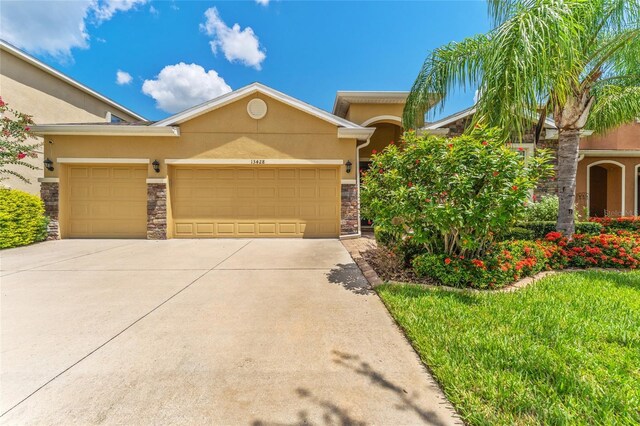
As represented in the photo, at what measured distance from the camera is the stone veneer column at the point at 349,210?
9062mm

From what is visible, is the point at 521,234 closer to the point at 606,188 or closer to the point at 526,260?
the point at 526,260

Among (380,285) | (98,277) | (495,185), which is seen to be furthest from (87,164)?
(495,185)

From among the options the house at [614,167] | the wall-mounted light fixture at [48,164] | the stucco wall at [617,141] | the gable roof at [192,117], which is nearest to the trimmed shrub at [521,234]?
the gable roof at [192,117]

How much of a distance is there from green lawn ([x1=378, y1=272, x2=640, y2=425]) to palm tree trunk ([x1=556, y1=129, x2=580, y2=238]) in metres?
2.22

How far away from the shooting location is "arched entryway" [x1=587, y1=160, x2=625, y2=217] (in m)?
12.2

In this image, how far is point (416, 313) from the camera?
10.8 ft

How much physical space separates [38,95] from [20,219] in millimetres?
6899

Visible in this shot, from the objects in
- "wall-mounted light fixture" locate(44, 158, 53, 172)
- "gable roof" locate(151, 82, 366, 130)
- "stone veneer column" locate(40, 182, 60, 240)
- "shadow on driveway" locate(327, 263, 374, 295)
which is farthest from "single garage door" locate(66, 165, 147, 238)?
"shadow on driveway" locate(327, 263, 374, 295)

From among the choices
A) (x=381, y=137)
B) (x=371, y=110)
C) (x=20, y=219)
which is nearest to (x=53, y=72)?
(x=20, y=219)

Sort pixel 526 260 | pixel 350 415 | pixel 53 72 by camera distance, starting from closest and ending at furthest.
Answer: pixel 350 415, pixel 526 260, pixel 53 72

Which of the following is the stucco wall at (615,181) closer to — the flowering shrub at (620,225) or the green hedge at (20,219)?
the flowering shrub at (620,225)

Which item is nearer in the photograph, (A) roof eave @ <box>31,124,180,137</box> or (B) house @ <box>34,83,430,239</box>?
(A) roof eave @ <box>31,124,180,137</box>

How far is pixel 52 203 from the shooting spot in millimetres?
8688

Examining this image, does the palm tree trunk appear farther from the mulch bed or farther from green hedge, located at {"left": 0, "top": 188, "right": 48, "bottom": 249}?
green hedge, located at {"left": 0, "top": 188, "right": 48, "bottom": 249}
